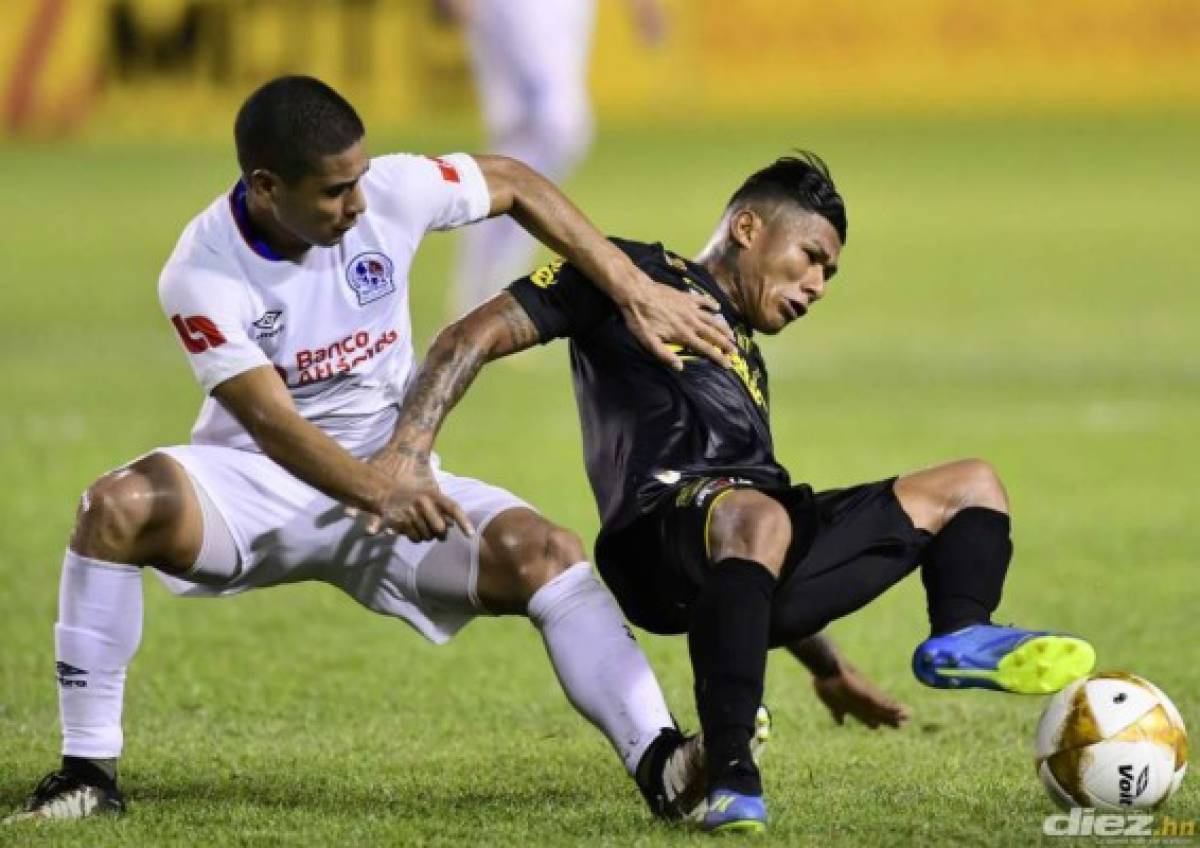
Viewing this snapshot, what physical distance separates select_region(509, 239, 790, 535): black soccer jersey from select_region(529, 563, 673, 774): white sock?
0.21m

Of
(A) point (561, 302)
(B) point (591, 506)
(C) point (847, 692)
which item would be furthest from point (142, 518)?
(B) point (591, 506)

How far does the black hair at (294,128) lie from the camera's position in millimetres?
4746

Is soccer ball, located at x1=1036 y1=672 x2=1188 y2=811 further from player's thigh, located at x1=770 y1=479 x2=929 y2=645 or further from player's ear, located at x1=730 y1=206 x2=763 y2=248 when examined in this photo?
player's ear, located at x1=730 y1=206 x2=763 y2=248

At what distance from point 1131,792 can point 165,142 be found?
1918cm

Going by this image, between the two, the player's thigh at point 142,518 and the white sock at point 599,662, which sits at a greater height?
the player's thigh at point 142,518

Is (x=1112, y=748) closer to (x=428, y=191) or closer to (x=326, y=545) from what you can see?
(x=326, y=545)

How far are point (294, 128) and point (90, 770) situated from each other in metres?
1.29

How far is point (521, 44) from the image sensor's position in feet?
41.3

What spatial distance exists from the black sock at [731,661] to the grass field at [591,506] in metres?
0.18

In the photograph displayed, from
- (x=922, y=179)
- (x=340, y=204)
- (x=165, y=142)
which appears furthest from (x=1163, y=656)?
(x=165, y=142)

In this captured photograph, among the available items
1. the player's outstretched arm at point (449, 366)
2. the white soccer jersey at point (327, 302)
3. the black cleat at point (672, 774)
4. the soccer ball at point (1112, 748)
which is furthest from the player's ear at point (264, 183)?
the soccer ball at point (1112, 748)

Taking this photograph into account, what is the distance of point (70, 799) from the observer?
15.6 ft

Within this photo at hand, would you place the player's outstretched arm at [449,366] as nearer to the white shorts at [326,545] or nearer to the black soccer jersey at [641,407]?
the black soccer jersey at [641,407]

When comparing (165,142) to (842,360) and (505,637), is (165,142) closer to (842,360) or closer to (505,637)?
(842,360)
